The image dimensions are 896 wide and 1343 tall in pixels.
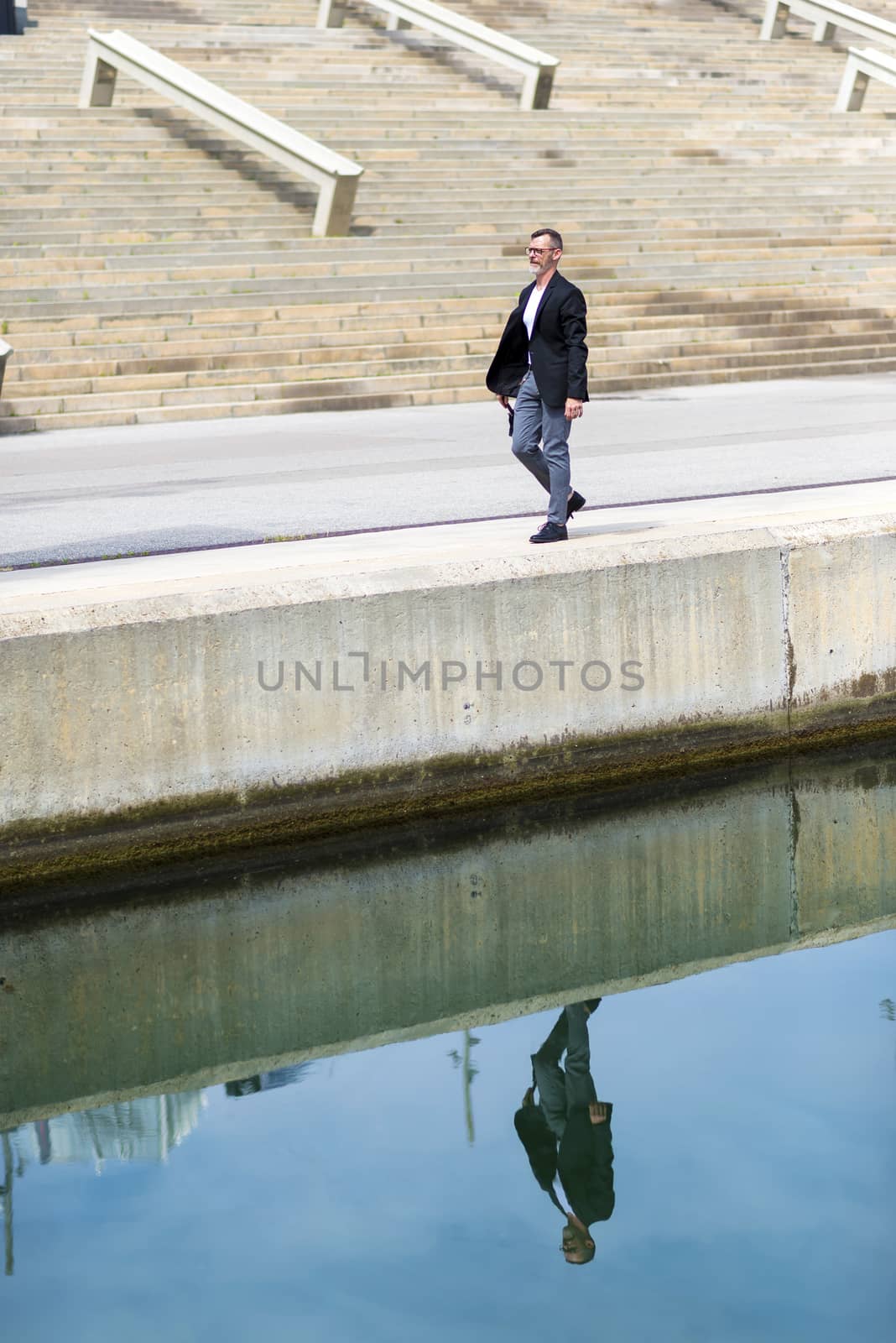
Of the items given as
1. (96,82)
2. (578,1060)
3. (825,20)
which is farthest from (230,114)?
(578,1060)

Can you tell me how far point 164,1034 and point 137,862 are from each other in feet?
3.28

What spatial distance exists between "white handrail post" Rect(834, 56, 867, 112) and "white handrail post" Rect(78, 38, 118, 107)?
12881 mm

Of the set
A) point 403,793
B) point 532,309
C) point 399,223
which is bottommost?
point 403,793

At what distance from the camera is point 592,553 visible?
27.4ft

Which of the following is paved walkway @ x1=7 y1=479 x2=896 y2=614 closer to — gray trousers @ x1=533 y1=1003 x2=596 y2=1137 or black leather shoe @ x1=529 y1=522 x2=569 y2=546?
black leather shoe @ x1=529 y1=522 x2=569 y2=546

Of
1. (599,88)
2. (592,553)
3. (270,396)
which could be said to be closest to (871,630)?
(592,553)

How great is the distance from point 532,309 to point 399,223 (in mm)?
14829

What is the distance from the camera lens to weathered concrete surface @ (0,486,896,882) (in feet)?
24.2

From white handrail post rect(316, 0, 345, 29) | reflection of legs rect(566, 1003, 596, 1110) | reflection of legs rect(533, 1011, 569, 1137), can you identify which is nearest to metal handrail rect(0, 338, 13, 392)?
reflection of legs rect(566, 1003, 596, 1110)

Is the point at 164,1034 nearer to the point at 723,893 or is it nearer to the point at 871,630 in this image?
the point at 723,893

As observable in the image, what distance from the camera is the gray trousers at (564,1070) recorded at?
605 centimetres

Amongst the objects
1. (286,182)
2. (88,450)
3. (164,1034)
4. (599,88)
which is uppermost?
(599,88)

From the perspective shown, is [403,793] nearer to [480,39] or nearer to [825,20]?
[480,39]

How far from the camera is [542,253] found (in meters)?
7.82
